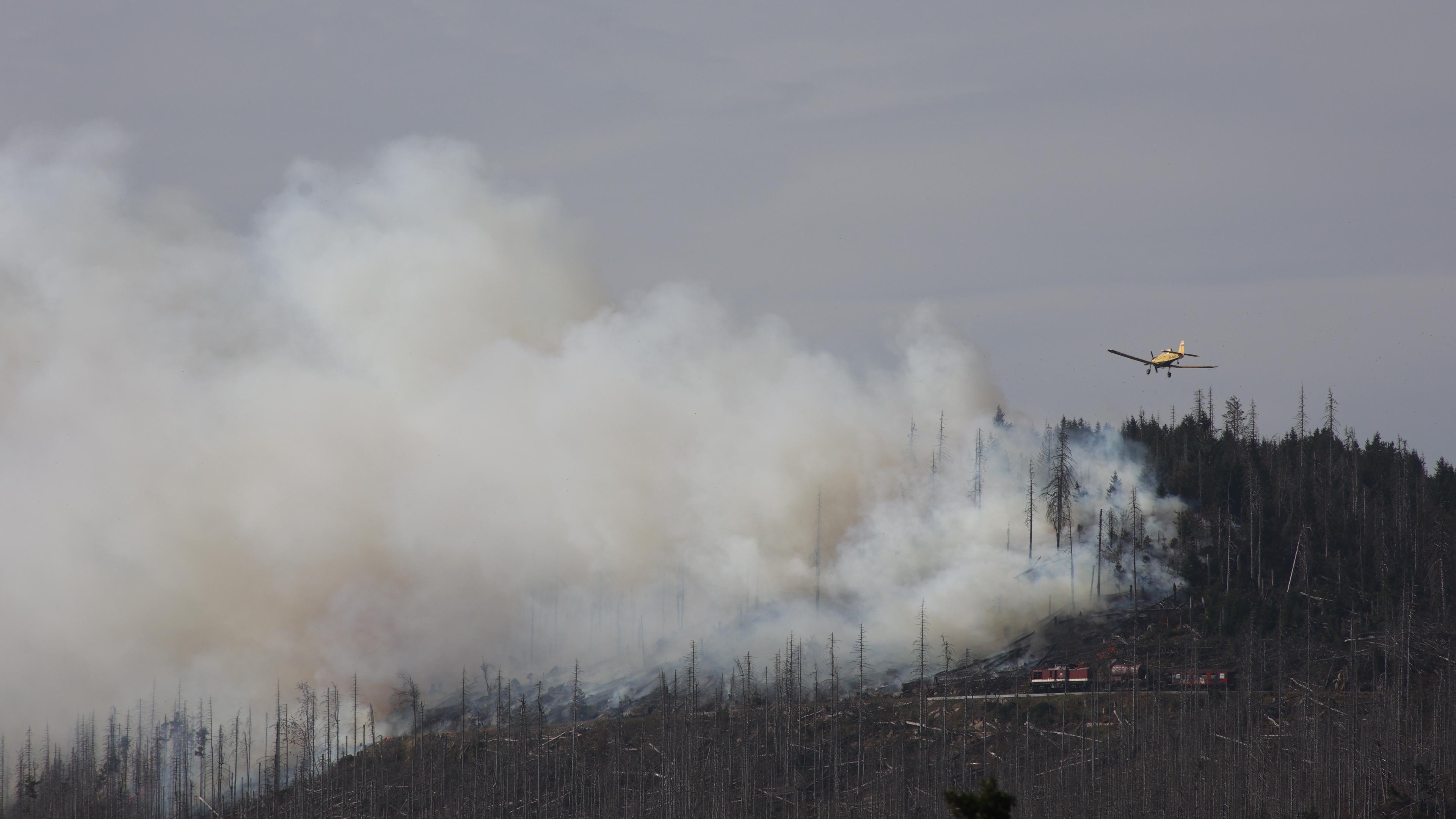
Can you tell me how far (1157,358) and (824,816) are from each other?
8045 centimetres

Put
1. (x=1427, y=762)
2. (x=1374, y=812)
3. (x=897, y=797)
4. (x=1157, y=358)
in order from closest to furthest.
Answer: (x=1157, y=358), (x=1374, y=812), (x=1427, y=762), (x=897, y=797)

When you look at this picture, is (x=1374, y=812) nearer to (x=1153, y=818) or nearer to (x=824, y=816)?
(x=1153, y=818)

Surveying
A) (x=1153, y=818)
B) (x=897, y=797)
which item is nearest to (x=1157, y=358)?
(x=1153, y=818)

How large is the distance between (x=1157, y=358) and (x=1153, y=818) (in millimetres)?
60622

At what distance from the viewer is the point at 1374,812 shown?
556ft

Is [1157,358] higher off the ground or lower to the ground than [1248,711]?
higher

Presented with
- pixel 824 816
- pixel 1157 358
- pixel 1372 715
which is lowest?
pixel 824 816

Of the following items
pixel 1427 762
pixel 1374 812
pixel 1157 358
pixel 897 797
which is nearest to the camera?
pixel 1157 358

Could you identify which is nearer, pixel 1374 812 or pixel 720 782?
pixel 1374 812

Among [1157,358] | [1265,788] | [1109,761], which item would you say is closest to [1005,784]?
[1109,761]

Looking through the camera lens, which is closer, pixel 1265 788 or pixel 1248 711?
pixel 1265 788

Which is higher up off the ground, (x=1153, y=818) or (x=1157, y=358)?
(x=1157, y=358)

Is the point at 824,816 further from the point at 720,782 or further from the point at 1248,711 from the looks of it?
the point at 1248,711

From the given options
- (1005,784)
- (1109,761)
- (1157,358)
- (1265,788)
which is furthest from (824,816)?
(1157,358)
